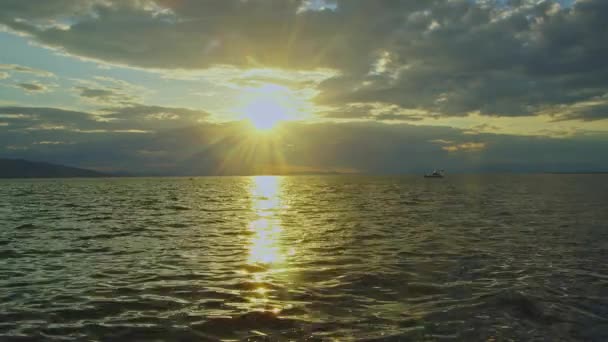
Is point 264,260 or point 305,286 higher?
point 305,286

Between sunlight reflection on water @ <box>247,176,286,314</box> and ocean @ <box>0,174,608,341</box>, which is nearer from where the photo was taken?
ocean @ <box>0,174,608,341</box>

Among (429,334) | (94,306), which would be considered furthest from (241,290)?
(429,334)

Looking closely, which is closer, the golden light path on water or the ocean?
the ocean

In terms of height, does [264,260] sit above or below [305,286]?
below

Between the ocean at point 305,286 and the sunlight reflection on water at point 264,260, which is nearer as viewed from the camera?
the ocean at point 305,286

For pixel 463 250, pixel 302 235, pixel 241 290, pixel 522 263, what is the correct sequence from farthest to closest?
pixel 302 235 → pixel 463 250 → pixel 522 263 → pixel 241 290

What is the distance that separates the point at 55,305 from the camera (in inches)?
477

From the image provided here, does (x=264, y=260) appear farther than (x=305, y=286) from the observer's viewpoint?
Yes

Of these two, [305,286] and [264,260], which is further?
[264,260]

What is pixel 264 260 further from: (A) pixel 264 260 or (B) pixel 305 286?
(B) pixel 305 286

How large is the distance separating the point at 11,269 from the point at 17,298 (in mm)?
5273

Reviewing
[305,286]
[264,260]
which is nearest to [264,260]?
[264,260]

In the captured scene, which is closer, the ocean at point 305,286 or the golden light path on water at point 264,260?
the ocean at point 305,286

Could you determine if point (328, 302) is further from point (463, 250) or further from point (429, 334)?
point (463, 250)
